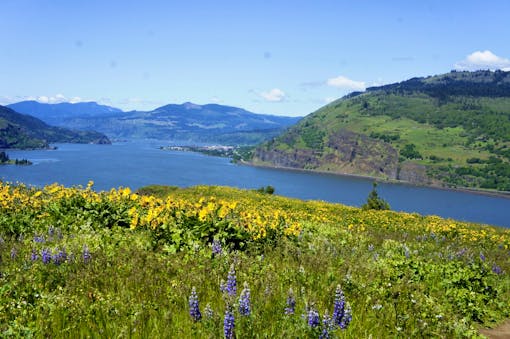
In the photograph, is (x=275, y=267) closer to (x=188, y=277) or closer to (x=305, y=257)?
(x=305, y=257)

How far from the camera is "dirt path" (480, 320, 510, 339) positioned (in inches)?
285

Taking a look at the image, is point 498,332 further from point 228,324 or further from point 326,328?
point 228,324

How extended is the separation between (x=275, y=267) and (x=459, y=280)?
14.4 feet

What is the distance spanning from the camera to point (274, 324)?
4559mm

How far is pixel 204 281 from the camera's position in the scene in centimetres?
601

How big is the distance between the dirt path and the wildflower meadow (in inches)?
5.9

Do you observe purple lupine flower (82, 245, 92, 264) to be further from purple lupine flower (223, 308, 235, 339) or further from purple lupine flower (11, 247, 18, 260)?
purple lupine flower (223, 308, 235, 339)

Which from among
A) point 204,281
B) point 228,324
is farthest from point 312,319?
point 204,281

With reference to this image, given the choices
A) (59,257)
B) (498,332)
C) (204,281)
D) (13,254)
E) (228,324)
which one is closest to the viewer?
(228,324)

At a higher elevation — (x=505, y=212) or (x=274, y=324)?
(x=274, y=324)

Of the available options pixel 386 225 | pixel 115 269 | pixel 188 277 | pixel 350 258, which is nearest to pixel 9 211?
pixel 115 269

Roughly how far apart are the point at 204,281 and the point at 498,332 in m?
5.64

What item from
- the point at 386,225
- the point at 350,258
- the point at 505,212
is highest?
the point at 350,258

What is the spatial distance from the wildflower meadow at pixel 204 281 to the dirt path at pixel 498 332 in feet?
0.49
